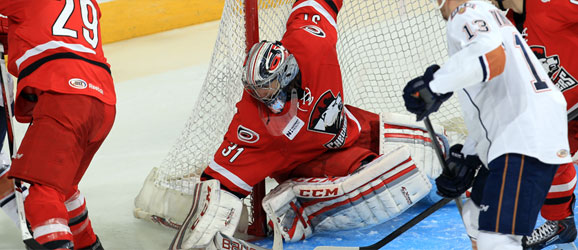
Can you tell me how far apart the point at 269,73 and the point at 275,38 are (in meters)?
0.52

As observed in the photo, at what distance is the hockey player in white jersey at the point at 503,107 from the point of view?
1.84m

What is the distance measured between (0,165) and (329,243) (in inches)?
44.5

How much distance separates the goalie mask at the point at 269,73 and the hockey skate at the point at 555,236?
88cm

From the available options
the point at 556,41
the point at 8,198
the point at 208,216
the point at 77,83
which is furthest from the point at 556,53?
the point at 8,198

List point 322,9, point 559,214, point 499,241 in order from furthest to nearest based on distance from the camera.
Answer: point 322,9 < point 559,214 < point 499,241

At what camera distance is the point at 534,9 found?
251 centimetres

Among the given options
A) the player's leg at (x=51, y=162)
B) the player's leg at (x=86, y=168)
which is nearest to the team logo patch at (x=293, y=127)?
the player's leg at (x=86, y=168)

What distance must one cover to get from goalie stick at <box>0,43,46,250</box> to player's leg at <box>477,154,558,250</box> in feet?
3.89

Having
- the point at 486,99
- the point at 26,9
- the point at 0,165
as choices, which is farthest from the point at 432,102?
the point at 0,165

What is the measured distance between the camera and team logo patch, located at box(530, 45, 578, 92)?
8.30ft

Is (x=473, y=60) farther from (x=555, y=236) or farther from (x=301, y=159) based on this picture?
(x=301, y=159)

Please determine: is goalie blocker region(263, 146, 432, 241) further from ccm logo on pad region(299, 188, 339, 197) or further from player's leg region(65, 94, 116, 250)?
player's leg region(65, 94, 116, 250)

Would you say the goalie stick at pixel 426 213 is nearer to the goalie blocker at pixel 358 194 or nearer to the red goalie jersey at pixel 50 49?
the goalie blocker at pixel 358 194

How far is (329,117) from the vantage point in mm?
2762
